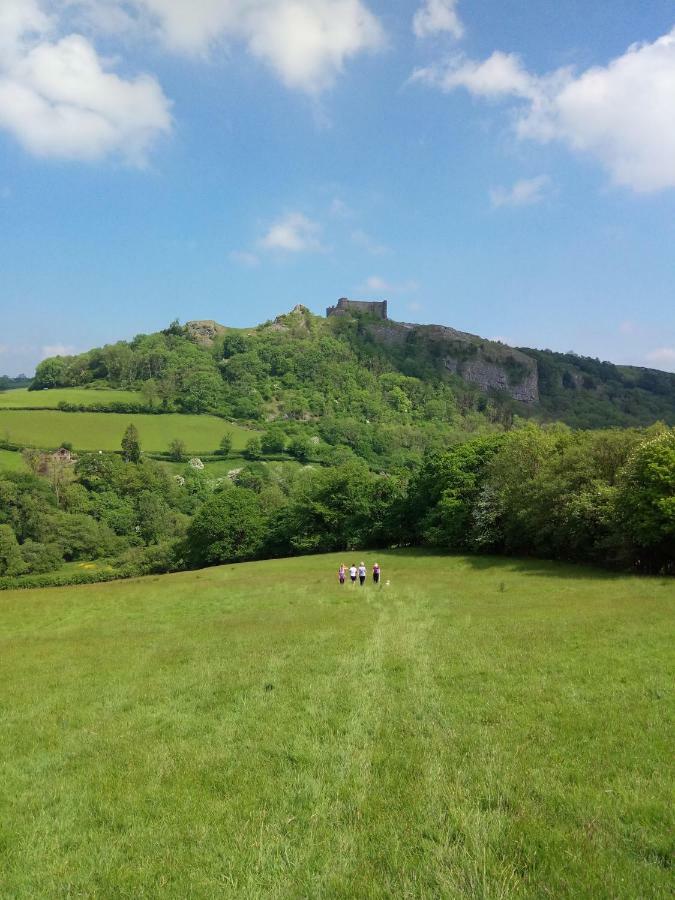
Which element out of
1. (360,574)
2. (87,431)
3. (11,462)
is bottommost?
(11,462)

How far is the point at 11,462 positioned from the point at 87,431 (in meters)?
34.3

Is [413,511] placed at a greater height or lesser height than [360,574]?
greater

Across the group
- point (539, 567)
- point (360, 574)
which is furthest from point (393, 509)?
point (360, 574)

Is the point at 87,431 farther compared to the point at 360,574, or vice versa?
the point at 87,431

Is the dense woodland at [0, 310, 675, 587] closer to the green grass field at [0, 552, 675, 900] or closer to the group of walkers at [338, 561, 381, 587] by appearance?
the group of walkers at [338, 561, 381, 587]

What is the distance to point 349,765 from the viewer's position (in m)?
10.2

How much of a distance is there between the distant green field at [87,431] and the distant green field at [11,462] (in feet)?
21.2

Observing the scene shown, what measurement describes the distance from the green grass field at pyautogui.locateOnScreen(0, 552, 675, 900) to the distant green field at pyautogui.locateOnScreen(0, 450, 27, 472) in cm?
13396

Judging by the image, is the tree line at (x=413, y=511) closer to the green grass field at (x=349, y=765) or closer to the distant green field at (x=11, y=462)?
the distant green field at (x=11, y=462)

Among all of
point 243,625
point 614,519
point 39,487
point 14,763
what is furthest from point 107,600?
point 39,487

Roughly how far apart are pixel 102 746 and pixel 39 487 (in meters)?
133

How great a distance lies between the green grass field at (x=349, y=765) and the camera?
7.15 meters

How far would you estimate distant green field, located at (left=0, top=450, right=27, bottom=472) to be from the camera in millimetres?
138250

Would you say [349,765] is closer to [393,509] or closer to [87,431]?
[393,509]
